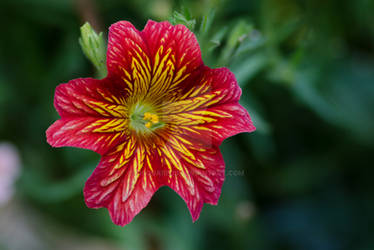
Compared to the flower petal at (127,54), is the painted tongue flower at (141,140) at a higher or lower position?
lower

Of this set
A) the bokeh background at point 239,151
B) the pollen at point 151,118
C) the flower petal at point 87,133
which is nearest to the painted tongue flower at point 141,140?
the flower petal at point 87,133

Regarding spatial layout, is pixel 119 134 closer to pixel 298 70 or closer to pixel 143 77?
pixel 143 77

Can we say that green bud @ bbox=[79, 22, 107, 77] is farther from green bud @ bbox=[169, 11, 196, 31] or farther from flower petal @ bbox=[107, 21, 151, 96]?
green bud @ bbox=[169, 11, 196, 31]

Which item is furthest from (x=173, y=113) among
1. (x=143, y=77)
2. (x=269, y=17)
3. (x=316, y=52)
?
(x=316, y=52)

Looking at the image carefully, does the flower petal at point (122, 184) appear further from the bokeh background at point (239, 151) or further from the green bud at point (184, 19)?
the bokeh background at point (239, 151)

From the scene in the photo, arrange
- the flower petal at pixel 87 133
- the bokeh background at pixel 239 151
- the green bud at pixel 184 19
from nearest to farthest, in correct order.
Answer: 1. the flower petal at pixel 87 133
2. the green bud at pixel 184 19
3. the bokeh background at pixel 239 151

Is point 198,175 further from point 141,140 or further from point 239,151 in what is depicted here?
point 239,151

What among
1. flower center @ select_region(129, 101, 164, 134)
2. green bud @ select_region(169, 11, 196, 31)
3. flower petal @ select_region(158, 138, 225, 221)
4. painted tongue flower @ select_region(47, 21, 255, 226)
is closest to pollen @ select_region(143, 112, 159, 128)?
flower center @ select_region(129, 101, 164, 134)
